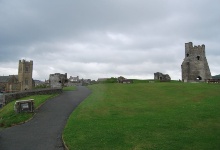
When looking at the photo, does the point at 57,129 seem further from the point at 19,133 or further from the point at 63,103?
the point at 63,103

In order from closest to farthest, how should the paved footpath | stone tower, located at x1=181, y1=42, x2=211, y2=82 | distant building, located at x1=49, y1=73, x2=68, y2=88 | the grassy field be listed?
the grassy field < the paved footpath < stone tower, located at x1=181, y1=42, x2=211, y2=82 < distant building, located at x1=49, y1=73, x2=68, y2=88

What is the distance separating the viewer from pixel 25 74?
379 feet

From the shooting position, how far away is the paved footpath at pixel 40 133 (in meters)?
16.4

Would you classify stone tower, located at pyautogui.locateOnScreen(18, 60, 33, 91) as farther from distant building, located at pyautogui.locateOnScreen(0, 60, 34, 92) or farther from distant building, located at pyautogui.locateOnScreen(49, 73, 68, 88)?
distant building, located at pyautogui.locateOnScreen(49, 73, 68, 88)

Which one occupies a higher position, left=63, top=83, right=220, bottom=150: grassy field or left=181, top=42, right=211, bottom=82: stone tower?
left=181, top=42, right=211, bottom=82: stone tower

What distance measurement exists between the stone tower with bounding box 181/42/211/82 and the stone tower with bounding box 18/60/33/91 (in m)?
74.4

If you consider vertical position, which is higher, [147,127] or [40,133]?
[147,127]

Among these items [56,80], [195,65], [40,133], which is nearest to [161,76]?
[195,65]

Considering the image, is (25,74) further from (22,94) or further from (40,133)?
(40,133)

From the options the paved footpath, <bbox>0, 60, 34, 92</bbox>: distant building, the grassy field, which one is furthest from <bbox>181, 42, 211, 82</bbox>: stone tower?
<bbox>0, 60, 34, 92</bbox>: distant building

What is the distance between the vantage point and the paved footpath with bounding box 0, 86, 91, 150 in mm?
16391

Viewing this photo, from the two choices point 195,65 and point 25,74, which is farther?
point 25,74

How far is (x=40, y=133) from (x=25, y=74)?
10139 centimetres

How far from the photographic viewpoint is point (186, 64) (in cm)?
6016
